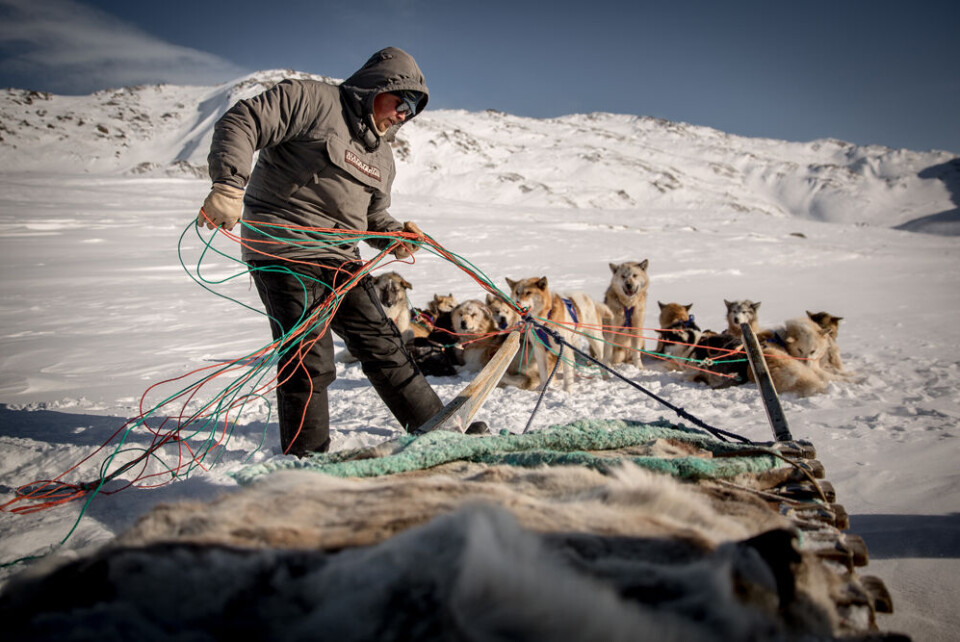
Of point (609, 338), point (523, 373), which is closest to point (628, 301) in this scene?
point (609, 338)

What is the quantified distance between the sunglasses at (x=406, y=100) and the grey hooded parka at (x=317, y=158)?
58 mm

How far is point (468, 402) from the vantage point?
81.4 inches

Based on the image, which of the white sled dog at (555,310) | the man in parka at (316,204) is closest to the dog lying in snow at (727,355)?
the white sled dog at (555,310)

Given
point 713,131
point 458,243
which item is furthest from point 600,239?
point 713,131

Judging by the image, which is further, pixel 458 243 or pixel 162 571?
pixel 458 243

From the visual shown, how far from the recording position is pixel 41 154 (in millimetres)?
32156

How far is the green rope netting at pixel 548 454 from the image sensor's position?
1.28 m

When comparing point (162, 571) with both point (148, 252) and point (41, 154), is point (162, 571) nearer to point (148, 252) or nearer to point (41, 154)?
point (148, 252)

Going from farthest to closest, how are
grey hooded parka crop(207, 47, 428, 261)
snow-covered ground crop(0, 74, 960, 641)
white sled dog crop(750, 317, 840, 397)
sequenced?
white sled dog crop(750, 317, 840, 397) → grey hooded parka crop(207, 47, 428, 261) → snow-covered ground crop(0, 74, 960, 641)

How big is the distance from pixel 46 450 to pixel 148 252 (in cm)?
970

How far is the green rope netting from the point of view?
4.20ft

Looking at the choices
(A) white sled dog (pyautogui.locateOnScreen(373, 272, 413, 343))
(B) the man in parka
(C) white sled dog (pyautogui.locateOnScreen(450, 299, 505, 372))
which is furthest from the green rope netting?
(A) white sled dog (pyautogui.locateOnScreen(373, 272, 413, 343))

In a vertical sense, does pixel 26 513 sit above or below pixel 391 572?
below

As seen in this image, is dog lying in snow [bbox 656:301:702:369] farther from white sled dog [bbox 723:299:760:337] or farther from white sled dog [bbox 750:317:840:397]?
white sled dog [bbox 750:317:840:397]
